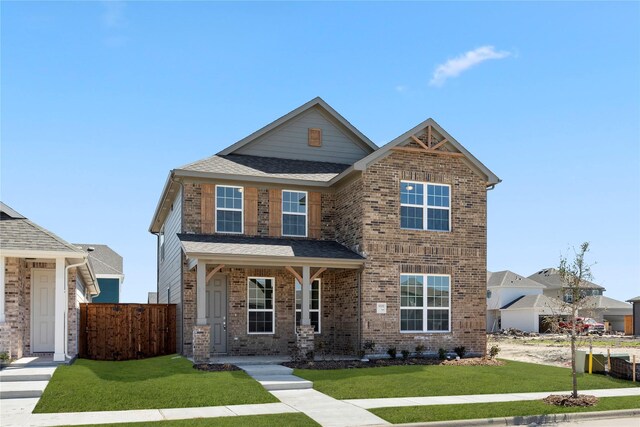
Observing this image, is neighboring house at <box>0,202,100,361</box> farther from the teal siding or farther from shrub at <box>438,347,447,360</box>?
the teal siding

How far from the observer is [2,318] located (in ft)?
56.2

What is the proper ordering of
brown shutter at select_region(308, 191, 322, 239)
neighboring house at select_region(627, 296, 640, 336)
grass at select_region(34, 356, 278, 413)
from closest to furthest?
grass at select_region(34, 356, 278, 413) < brown shutter at select_region(308, 191, 322, 239) < neighboring house at select_region(627, 296, 640, 336)

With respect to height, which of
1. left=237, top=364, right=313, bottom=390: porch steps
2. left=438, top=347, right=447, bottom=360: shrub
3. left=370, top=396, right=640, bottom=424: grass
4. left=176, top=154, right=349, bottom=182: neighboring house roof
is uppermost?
left=176, top=154, right=349, bottom=182: neighboring house roof

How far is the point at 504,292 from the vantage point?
5847cm

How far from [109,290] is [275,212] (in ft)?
71.8

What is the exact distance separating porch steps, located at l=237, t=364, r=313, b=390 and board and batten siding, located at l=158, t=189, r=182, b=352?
15.8 feet

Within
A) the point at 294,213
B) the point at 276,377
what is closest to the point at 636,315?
the point at 294,213

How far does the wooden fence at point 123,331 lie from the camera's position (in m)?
21.9

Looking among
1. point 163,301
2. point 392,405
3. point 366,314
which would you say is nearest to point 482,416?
point 392,405

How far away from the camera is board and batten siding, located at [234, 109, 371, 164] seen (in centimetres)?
A: 2411

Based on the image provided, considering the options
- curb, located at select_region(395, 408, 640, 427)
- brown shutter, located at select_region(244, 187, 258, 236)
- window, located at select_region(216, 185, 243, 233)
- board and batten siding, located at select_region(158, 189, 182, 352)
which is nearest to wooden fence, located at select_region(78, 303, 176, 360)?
board and batten siding, located at select_region(158, 189, 182, 352)

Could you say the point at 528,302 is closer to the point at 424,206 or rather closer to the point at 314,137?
the point at 314,137

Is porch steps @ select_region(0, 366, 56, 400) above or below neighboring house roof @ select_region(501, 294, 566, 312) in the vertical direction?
above

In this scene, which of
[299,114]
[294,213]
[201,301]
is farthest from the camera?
[299,114]
